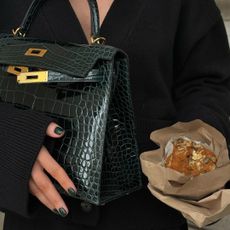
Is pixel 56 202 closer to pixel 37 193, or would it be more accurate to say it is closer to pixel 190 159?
pixel 37 193

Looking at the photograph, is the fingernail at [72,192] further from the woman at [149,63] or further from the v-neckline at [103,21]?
the v-neckline at [103,21]

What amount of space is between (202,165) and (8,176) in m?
0.36

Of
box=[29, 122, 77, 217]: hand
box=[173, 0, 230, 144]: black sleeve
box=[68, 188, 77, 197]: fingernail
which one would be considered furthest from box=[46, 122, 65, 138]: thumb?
box=[173, 0, 230, 144]: black sleeve

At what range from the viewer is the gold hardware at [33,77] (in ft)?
3.03

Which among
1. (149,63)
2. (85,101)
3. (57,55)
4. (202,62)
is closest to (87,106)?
(85,101)

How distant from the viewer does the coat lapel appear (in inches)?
42.0

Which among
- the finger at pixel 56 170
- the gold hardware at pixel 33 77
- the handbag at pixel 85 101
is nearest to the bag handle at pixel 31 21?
the handbag at pixel 85 101

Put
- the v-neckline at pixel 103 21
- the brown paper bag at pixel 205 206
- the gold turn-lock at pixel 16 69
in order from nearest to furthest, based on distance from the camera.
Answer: the brown paper bag at pixel 205 206, the gold turn-lock at pixel 16 69, the v-neckline at pixel 103 21

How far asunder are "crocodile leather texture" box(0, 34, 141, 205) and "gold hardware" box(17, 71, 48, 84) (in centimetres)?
1

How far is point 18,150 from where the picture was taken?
927mm

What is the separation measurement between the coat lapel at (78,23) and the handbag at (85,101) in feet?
0.32

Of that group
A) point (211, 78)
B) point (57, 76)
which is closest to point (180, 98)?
point (211, 78)

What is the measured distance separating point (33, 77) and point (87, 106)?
12 centimetres

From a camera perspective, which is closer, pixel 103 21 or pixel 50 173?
pixel 50 173
